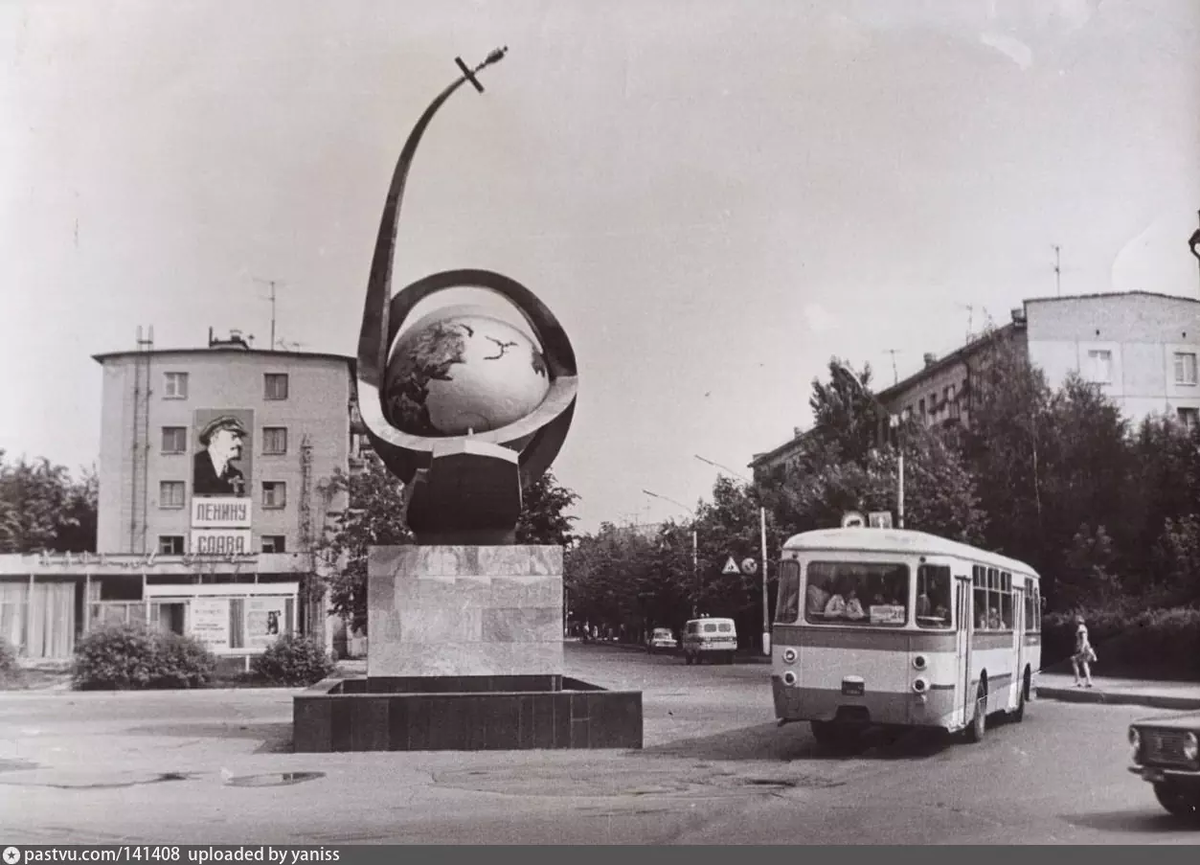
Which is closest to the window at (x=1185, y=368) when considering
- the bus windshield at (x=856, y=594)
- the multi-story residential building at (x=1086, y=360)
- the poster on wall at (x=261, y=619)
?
the multi-story residential building at (x=1086, y=360)

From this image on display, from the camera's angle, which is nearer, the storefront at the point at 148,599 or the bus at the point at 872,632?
the bus at the point at 872,632

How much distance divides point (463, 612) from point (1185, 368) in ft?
50.5

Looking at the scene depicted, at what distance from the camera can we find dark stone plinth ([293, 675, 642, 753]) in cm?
1431

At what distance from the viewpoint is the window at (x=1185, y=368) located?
2179cm

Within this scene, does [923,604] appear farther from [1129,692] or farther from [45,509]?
[45,509]

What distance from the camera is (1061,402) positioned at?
30875 mm

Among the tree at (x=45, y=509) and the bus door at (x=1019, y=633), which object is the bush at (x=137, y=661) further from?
the bus door at (x=1019, y=633)

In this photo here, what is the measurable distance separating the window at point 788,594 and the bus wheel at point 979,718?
9.57 ft

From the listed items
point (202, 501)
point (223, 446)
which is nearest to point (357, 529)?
point (202, 501)

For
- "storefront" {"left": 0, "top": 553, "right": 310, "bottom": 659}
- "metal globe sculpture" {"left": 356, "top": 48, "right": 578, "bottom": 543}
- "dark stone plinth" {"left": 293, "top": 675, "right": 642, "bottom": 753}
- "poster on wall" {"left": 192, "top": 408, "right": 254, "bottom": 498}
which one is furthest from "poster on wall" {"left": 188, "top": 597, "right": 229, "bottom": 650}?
"dark stone plinth" {"left": 293, "top": 675, "right": 642, "bottom": 753}

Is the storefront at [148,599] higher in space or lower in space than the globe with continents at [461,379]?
lower

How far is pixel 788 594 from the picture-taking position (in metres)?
14.6

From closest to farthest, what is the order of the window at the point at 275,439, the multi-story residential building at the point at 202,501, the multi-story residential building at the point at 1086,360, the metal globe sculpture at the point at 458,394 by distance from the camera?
the metal globe sculpture at the point at 458,394, the multi-story residential building at the point at 1086,360, the multi-story residential building at the point at 202,501, the window at the point at 275,439
